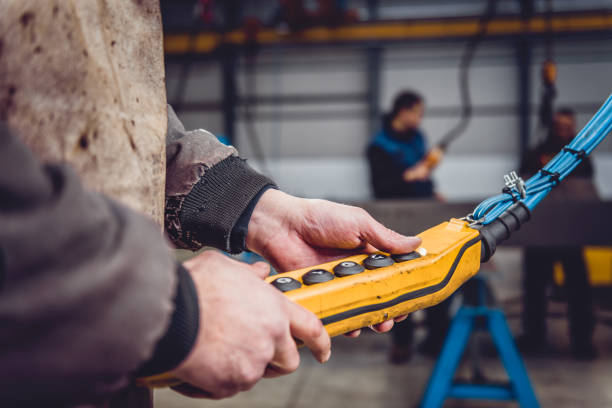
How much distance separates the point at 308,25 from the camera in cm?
347

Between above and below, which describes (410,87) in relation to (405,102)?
above

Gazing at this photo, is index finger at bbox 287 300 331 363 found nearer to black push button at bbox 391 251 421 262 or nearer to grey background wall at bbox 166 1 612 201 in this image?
black push button at bbox 391 251 421 262

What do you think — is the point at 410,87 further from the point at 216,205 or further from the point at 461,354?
the point at 216,205

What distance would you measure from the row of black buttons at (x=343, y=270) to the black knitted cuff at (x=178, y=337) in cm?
14

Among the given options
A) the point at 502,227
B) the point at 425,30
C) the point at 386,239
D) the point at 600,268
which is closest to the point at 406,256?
the point at 386,239

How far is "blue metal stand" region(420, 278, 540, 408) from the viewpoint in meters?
1.59

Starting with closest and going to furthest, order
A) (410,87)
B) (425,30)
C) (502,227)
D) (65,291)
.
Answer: (65,291), (502,227), (425,30), (410,87)

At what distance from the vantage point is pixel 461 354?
5.44 ft

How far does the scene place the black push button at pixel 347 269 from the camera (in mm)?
509

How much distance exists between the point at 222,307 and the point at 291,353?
88 mm

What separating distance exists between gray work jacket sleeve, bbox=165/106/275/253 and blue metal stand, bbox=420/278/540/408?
52.0 inches

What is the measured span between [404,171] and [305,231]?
1.88m

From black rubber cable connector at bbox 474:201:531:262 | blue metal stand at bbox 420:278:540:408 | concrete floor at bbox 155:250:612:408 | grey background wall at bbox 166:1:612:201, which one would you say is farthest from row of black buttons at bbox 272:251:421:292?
grey background wall at bbox 166:1:612:201

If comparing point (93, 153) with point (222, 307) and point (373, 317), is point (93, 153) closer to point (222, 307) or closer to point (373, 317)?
point (222, 307)
